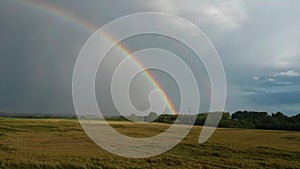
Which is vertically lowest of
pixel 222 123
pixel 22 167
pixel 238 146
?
pixel 22 167

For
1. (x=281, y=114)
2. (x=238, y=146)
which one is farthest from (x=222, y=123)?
(x=238, y=146)

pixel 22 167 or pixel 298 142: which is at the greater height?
pixel 298 142

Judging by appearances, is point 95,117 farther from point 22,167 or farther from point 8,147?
point 22,167

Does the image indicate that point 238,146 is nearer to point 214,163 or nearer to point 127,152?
point 214,163

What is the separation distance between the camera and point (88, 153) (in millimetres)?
31016

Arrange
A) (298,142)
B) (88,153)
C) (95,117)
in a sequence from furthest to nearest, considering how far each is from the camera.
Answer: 1. (95,117)
2. (298,142)
3. (88,153)

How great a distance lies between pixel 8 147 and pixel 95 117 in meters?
67.6

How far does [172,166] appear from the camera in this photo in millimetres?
26125

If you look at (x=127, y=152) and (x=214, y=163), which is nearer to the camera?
(x=214, y=163)

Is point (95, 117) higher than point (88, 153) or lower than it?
higher

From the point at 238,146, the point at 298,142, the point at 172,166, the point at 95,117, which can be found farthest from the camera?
the point at 95,117

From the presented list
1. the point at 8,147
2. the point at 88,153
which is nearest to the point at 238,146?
the point at 88,153

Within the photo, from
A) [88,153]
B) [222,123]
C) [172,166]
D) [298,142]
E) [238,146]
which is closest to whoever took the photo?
[172,166]

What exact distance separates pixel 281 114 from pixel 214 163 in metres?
61.1
